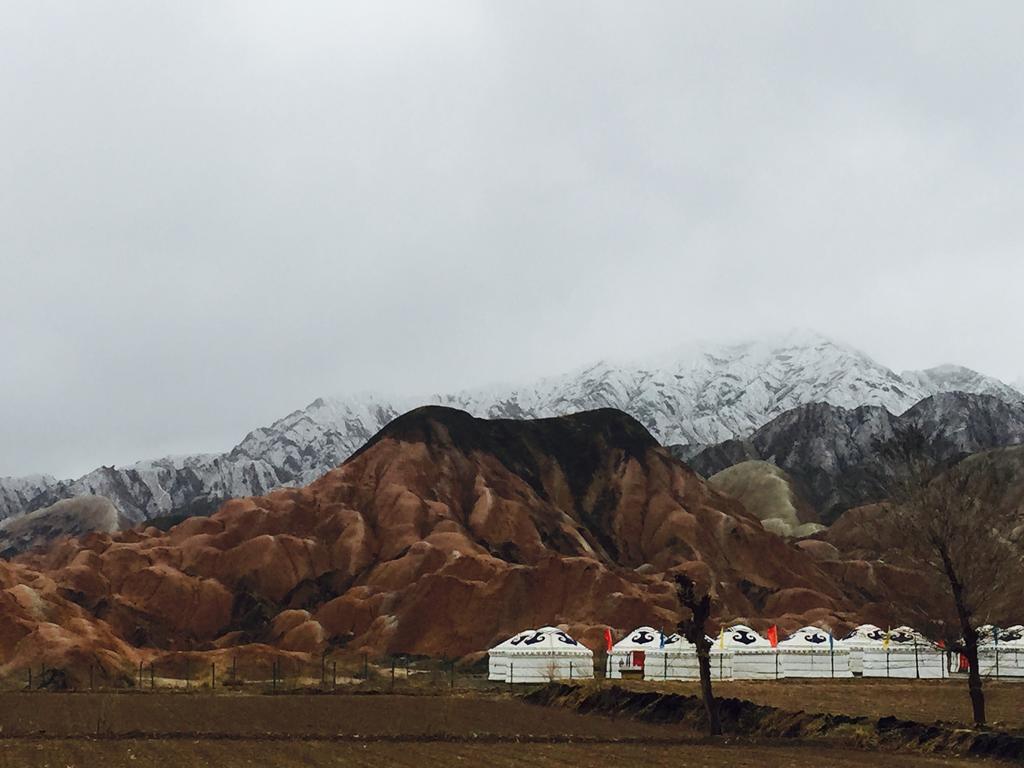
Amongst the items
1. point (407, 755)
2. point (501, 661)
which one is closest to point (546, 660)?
point (501, 661)

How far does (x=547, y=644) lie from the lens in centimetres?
9175

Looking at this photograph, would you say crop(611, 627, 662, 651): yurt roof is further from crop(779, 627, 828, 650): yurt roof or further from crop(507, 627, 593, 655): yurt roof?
crop(779, 627, 828, 650): yurt roof

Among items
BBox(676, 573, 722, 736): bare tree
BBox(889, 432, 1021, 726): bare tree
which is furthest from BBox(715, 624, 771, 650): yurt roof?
BBox(889, 432, 1021, 726): bare tree

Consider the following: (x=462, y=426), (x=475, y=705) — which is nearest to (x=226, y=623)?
(x=462, y=426)

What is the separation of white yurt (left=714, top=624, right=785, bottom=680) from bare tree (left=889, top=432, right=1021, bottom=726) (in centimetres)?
5200

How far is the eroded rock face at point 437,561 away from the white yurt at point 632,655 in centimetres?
2236

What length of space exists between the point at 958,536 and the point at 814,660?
189 feet

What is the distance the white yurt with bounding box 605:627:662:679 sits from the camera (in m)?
90.9

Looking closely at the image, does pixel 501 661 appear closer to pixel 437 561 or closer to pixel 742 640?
pixel 742 640

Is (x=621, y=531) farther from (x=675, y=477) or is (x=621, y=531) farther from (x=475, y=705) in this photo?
(x=475, y=705)

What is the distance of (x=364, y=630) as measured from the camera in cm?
13188

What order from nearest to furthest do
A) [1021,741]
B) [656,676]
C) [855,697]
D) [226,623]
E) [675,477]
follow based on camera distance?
[1021,741] < [855,697] < [656,676] < [226,623] < [675,477]

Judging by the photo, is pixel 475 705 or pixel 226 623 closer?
pixel 475 705

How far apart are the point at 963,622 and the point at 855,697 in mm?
28538
